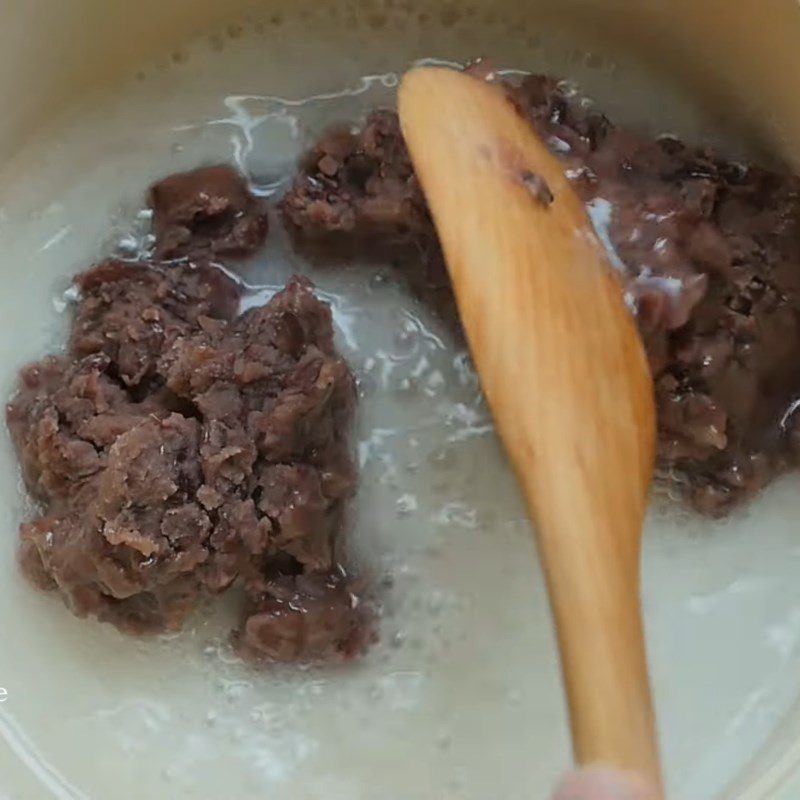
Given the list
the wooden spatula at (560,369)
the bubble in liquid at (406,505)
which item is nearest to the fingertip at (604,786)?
the wooden spatula at (560,369)

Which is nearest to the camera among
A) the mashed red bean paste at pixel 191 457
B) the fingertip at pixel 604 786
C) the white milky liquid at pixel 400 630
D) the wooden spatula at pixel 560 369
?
the fingertip at pixel 604 786

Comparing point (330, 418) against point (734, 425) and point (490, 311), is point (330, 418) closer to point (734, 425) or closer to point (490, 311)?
point (490, 311)

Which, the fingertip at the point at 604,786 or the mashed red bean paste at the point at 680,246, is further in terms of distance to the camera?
the mashed red bean paste at the point at 680,246

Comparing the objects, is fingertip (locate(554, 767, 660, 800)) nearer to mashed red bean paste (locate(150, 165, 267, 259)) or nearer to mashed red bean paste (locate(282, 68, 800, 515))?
mashed red bean paste (locate(282, 68, 800, 515))

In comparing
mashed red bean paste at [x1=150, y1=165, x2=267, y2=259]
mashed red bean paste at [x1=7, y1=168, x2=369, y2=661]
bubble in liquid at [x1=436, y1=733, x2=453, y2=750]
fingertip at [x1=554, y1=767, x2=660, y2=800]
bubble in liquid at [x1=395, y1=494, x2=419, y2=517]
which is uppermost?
mashed red bean paste at [x1=150, y1=165, x2=267, y2=259]

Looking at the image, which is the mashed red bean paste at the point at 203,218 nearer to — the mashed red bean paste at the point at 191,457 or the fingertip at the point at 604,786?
the mashed red bean paste at the point at 191,457

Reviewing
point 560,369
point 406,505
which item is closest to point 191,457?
point 406,505

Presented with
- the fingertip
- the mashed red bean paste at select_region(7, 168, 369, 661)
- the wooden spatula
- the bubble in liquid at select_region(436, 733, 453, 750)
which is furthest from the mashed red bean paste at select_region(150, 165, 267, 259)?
the fingertip
